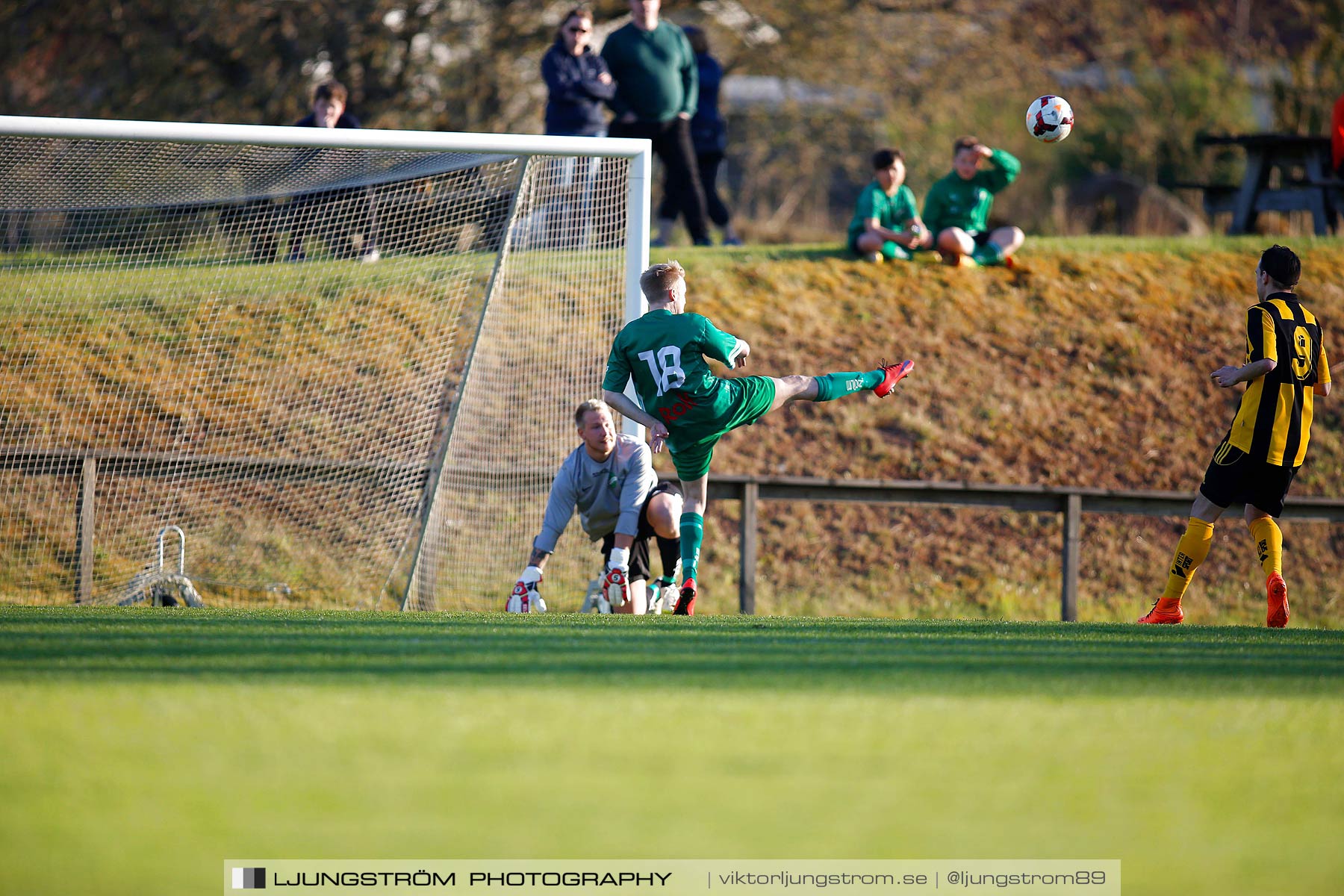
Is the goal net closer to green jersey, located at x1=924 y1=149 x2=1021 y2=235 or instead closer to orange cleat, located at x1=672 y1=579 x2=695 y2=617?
orange cleat, located at x1=672 y1=579 x2=695 y2=617

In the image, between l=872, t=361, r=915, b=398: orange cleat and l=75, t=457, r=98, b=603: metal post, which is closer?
l=872, t=361, r=915, b=398: orange cleat

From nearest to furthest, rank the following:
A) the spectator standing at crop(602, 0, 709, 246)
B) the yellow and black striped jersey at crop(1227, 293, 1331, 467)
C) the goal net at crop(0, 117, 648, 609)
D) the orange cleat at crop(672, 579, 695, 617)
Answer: the yellow and black striped jersey at crop(1227, 293, 1331, 467), the orange cleat at crop(672, 579, 695, 617), the goal net at crop(0, 117, 648, 609), the spectator standing at crop(602, 0, 709, 246)

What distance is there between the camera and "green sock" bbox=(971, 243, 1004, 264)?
12898 mm

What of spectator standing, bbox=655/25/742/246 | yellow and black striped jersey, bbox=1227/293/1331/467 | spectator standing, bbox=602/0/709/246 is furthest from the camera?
spectator standing, bbox=655/25/742/246

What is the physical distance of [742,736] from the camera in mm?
3617

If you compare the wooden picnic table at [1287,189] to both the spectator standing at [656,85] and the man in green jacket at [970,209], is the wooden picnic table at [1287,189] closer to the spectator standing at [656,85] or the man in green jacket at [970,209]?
the man in green jacket at [970,209]

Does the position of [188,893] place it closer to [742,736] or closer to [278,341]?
[742,736]

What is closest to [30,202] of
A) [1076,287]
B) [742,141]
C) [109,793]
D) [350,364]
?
[350,364]

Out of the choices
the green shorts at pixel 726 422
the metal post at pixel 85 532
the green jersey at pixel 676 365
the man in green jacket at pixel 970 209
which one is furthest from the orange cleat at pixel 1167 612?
the metal post at pixel 85 532

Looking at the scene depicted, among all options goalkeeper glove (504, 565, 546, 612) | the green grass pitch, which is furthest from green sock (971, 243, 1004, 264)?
the green grass pitch

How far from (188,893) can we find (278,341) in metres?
8.27

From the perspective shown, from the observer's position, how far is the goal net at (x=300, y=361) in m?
8.76

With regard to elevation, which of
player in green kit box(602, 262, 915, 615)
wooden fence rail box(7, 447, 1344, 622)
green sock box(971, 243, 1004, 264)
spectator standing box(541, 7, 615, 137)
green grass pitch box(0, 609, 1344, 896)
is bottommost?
green grass pitch box(0, 609, 1344, 896)

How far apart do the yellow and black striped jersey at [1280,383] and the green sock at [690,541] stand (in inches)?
106
